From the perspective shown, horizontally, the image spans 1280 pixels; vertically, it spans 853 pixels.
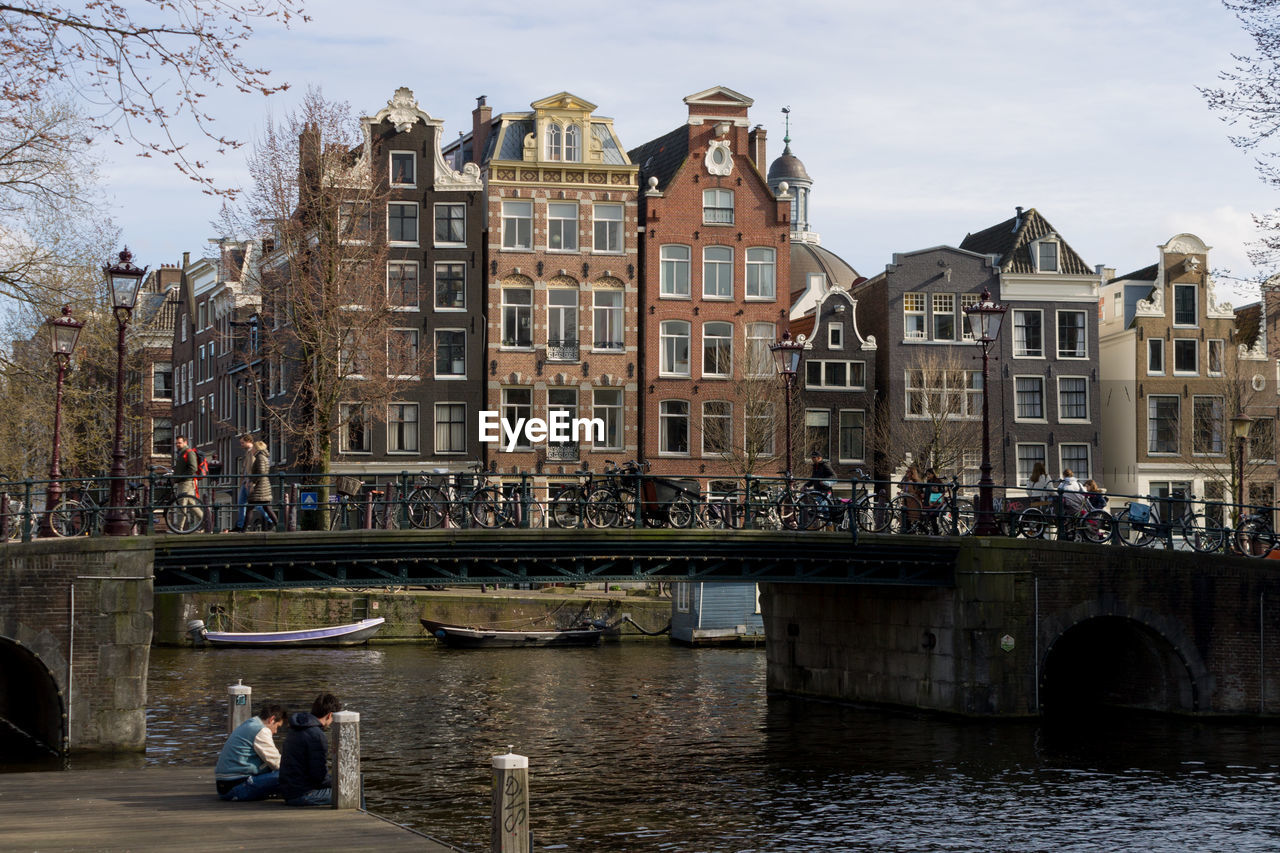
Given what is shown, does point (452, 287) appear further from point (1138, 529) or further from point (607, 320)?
point (1138, 529)

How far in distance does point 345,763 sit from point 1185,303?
52.1 metres

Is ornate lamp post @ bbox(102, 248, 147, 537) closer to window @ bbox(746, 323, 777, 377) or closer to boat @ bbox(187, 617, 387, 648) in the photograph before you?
boat @ bbox(187, 617, 387, 648)

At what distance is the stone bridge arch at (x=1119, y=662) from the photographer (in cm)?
3228

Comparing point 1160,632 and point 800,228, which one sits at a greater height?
point 800,228

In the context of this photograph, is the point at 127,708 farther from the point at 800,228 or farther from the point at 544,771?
the point at 800,228

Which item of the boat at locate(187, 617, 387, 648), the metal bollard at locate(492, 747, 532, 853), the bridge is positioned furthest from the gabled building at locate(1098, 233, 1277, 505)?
the metal bollard at locate(492, 747, 532, 853)

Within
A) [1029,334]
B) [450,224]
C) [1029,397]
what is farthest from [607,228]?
[1029,397]

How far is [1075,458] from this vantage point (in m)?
61.0

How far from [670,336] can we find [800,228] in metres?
35.9

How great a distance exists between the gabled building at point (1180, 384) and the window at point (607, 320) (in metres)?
19.7

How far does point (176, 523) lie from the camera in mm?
27969

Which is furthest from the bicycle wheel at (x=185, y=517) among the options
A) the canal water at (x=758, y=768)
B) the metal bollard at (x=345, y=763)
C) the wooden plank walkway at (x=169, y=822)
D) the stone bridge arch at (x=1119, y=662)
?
the stone bridge arch at (x=1119, y=662)

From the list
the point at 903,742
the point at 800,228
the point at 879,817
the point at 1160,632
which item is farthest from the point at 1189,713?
the point at 800,228

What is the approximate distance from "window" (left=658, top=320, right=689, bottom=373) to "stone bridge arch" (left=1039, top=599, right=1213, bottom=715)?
2442 cm
